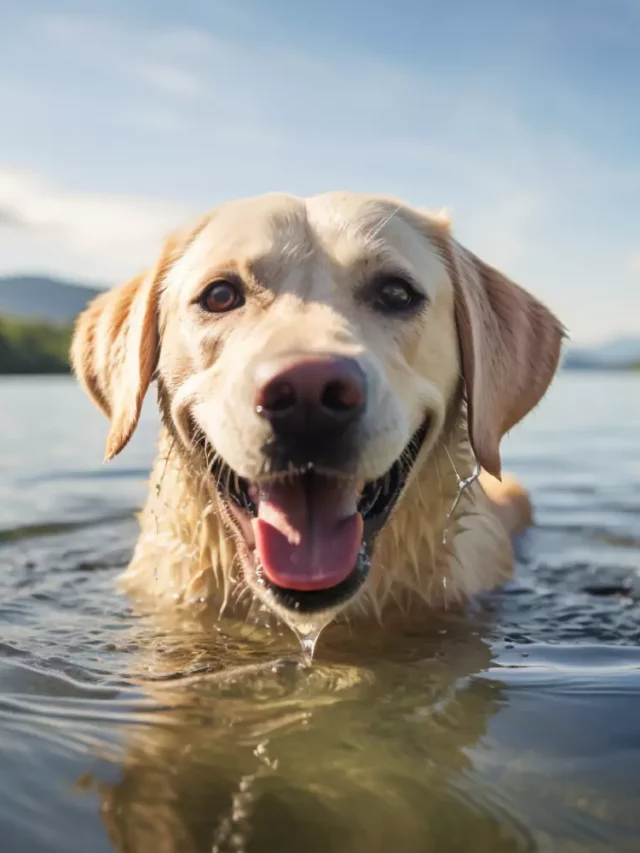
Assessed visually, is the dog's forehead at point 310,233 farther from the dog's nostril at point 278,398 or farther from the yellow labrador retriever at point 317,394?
the dog's nostril at point 278,398

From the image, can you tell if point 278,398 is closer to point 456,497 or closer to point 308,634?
point 308,634

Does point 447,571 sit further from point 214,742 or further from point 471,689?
point 214,742

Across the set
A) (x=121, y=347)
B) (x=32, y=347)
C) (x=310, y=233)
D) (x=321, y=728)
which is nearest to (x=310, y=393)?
(x=321, y=728)

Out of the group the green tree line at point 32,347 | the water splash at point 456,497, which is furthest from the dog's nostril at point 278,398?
the green tree line at point 32,347

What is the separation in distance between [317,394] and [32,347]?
307ft

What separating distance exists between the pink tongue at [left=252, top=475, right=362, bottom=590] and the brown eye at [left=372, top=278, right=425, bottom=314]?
2.81 ft

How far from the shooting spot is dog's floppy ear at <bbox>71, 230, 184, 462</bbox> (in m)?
4.48

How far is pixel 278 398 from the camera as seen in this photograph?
3115 millimetres

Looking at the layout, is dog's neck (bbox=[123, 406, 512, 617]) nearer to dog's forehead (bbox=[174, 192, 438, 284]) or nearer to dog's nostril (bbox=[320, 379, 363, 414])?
dog's forehead (bbox=[174, 192, 438, 284])

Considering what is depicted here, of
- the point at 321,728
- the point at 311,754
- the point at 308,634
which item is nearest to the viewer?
the point at 311,754

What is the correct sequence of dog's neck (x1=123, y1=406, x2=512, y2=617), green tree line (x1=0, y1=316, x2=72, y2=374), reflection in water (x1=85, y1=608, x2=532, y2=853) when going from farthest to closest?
green tree line (x1=0, y1=316, x2=72, y2=374)
dog's neck (x1=123, y1=406, x2=512, y2=617)
reflection in water (x1=85, y1=608, x2=532, y2=853)

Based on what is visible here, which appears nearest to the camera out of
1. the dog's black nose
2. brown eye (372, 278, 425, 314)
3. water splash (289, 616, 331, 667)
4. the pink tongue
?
the dog's black nose

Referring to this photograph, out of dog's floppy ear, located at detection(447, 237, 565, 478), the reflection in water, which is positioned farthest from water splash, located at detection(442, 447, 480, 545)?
the reflection in water

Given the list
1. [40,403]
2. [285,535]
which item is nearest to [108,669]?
[285,535]
